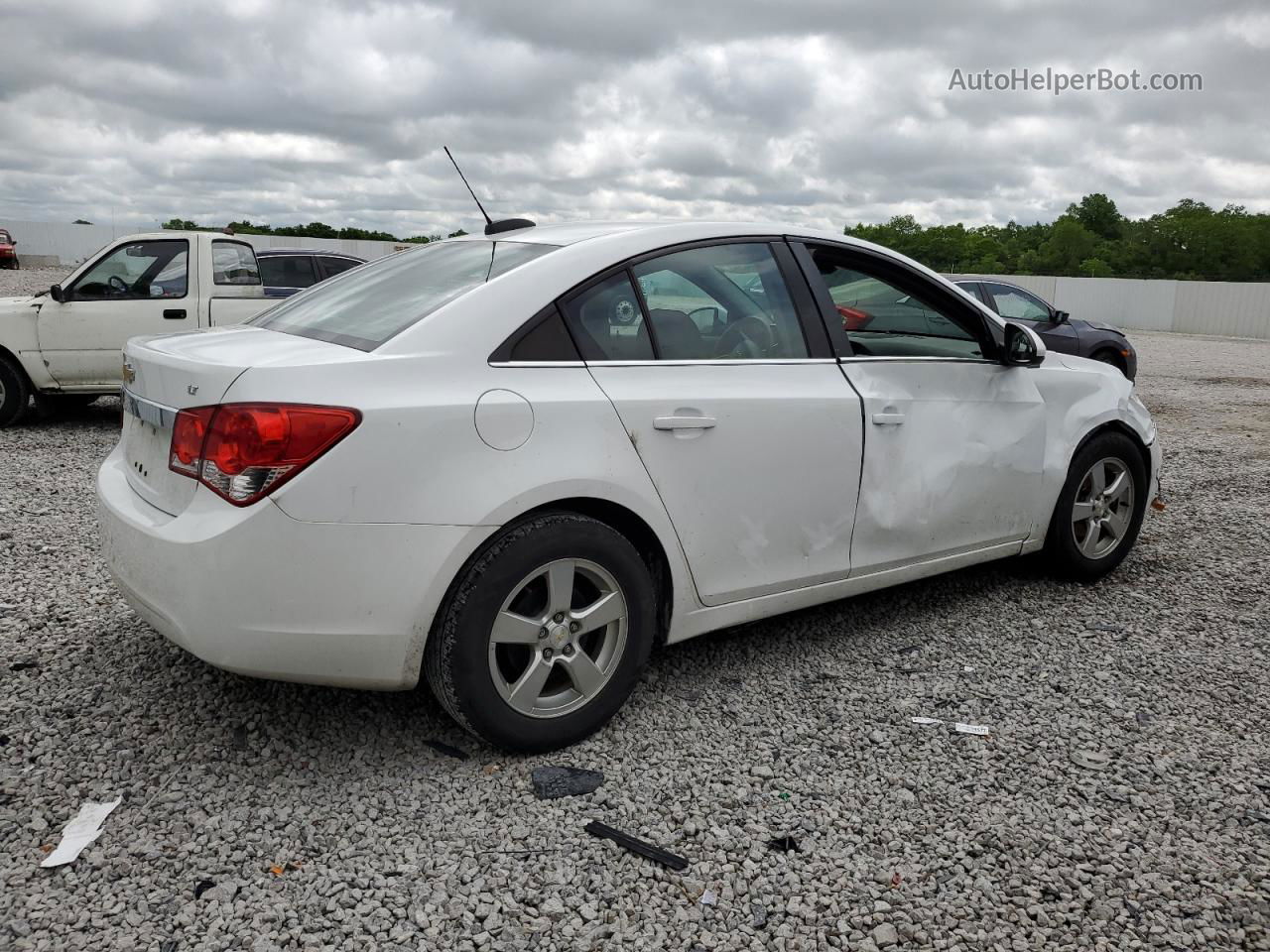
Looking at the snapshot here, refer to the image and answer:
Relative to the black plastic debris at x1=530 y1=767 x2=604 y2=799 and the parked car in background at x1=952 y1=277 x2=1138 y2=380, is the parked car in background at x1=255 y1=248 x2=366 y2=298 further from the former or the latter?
the black plastic debris at x1=530 y1=767 x2=604 y2=799

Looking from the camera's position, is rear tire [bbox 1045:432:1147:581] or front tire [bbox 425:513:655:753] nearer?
front tire [bbox 425:513:655:753]

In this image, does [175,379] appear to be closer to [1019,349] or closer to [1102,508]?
[1019,349]

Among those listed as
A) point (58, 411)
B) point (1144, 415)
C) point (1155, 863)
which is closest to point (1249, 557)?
point (1144, 415)

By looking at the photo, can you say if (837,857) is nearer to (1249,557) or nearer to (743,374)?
(743,374)

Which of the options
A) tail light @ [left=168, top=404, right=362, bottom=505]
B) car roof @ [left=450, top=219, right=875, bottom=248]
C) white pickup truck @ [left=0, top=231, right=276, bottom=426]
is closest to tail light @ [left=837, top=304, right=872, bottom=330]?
car roof @ [left=450, top=219, right=875, bottom=248]

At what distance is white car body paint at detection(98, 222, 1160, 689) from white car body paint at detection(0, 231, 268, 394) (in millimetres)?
6164

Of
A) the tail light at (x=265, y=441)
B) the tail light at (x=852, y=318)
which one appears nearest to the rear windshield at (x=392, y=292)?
the tail light at (x=265, y=441)

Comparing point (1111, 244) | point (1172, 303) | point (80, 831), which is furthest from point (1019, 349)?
point (1111, 244)

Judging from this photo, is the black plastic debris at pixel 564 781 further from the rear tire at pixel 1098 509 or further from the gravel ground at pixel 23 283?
the gravel ground at pixel 23 283

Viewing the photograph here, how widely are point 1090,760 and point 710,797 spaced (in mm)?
1251

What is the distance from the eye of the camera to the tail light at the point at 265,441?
270 cm

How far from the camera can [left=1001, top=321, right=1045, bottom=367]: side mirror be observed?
4.35m

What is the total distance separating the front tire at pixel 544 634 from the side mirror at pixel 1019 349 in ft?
6.73

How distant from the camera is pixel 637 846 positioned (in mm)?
2768
